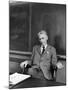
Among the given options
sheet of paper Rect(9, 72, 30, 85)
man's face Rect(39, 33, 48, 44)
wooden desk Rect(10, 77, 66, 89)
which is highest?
man's face Rect(39, 33, 48, 44)

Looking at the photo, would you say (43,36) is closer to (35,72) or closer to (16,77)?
(35,72)

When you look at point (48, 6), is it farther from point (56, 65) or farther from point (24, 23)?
point (56, 65)

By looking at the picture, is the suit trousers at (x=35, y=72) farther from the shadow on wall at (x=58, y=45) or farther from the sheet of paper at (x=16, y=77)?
the shadow on wall at (x=58, y=45)

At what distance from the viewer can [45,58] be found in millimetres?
1681

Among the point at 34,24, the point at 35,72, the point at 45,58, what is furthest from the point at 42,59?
the point at 34,24

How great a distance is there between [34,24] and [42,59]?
38cm

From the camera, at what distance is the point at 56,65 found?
5.58ft

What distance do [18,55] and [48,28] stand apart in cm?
43

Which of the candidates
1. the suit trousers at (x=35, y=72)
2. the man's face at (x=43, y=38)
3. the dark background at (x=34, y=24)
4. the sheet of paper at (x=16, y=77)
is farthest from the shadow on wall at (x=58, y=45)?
the sheet of paper at (x=16, y=77)

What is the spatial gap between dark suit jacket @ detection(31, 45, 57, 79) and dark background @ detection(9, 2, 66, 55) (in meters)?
0.06

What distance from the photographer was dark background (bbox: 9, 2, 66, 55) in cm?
163

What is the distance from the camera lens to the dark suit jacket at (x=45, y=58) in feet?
5.47

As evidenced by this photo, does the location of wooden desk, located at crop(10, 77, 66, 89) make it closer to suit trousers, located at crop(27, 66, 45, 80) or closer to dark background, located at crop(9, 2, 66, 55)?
suit trousers, located at crop(27, 66, 45, 80)

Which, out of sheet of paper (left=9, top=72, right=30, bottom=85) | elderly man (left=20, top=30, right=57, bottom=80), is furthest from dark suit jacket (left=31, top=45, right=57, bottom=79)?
sheet of paper (left=9, top=72, right=30, bottom=85)
